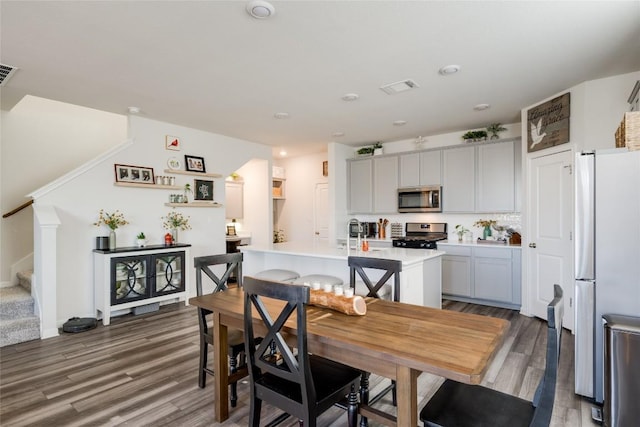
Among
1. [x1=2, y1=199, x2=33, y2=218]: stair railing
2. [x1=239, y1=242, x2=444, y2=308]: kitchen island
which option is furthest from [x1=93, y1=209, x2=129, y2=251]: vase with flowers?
[x1=239, y1=242, x2=444, y2=308]: kitchen island

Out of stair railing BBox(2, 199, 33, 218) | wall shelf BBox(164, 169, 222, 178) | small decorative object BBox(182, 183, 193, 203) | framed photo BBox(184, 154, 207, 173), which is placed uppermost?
framed photo BBox(184, 154, 207, 173)

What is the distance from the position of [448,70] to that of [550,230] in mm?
2350

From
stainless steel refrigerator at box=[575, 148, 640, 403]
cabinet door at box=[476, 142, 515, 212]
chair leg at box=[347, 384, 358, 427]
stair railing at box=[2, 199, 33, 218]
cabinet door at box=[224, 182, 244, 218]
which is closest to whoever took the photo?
chair leg at box=[347, 384, 358, 427]

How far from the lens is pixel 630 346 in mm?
1876

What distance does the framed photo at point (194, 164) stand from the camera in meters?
5.07

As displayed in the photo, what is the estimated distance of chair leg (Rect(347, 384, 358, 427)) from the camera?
179 cm

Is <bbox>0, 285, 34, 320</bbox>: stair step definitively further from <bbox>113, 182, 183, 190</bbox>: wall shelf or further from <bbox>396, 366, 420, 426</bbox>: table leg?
<bbox>396, 366, 420, 426</bbox>: table leg

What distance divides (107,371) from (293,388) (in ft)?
6.85

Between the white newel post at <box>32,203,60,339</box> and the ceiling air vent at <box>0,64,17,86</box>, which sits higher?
the ceiling air vent at <box>0,64,17,86</box>

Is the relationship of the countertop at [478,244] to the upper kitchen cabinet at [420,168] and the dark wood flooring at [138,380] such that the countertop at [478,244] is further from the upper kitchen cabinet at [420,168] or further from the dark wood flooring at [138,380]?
the dark wood flooring at [138,380]

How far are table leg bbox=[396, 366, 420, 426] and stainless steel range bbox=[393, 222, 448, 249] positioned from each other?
3884mm

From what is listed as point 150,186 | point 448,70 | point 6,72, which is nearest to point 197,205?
point 150,186

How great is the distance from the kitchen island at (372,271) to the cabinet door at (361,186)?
2.41m

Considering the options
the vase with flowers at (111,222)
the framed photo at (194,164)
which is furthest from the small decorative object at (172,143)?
the vase with flowers at (111,222)
